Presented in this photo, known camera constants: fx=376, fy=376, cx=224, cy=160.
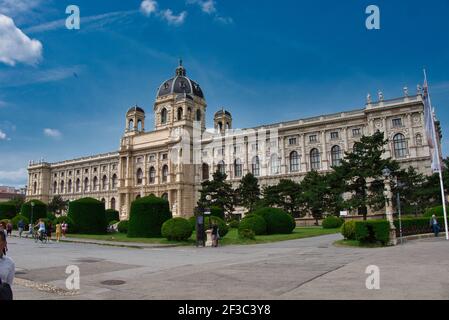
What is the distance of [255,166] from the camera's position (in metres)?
67.4

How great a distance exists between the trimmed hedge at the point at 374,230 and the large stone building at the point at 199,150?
35167mm

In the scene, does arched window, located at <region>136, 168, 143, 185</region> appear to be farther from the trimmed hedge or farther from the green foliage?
the trimmed hedge

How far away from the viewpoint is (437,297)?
7.00 m

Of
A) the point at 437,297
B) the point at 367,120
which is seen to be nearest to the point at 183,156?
the point at 367,120

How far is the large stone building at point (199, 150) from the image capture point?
5356 centimetres

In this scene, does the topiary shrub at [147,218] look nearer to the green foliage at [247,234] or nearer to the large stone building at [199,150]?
the green foliage at [247,234]

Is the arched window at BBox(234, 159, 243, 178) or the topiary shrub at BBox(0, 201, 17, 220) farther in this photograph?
the arched window at BBox(234, 159, 243, 178)

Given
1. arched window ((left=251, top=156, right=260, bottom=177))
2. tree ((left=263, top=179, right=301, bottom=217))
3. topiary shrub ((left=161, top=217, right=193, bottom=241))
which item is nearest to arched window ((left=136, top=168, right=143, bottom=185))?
arched window ((left=251, top=156, right=260, bottom=177))

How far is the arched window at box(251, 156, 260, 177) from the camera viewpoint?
6681 cm

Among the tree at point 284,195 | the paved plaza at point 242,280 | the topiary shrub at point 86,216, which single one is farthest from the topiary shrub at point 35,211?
the paved plaza at point 242,280

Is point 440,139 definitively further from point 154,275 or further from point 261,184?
point 154,275

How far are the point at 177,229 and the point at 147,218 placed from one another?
4506 mm

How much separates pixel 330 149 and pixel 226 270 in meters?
50.8

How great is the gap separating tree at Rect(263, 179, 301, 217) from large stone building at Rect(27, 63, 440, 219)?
1074cm
